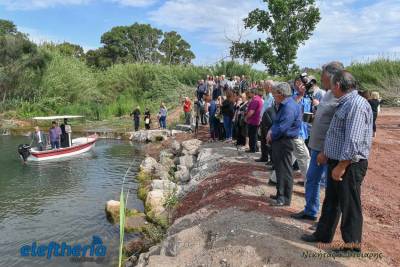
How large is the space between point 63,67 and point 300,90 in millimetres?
35414

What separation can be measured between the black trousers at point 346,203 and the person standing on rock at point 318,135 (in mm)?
786

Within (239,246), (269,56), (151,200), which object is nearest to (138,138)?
(269,56)

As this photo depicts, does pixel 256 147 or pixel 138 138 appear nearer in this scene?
pixel 256 147

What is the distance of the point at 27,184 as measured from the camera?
51.3 ft

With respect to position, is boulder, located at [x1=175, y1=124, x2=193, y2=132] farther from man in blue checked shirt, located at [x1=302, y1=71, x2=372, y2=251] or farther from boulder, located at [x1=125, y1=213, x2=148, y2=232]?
man in blue checked shirt, located at [x1=302, y1=71, x2=372, y2=251]

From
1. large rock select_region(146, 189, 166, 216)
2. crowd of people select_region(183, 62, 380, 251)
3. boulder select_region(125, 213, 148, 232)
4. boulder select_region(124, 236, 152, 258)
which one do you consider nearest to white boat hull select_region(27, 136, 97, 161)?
large rock select_region(146, 189, 166, 216)

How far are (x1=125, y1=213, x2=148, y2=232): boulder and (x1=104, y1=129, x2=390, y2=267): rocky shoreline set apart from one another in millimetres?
26

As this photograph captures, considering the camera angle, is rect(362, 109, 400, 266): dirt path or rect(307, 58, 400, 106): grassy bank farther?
rect(307, 58, 400, 106): grassy bank

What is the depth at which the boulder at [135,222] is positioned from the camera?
9837mm

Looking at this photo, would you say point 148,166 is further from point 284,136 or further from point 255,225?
point 255,225

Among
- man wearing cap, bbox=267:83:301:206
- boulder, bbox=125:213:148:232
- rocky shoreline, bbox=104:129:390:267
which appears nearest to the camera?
rocky shoreline, bbox=104:129:390:267

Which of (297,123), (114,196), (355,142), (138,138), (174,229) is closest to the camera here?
(355,142)

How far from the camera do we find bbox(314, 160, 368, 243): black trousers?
4.59 metres

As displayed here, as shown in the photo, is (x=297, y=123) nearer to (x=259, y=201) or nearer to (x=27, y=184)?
(x=259, y=201)
